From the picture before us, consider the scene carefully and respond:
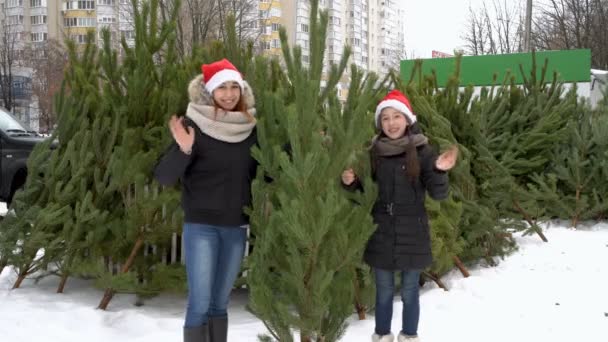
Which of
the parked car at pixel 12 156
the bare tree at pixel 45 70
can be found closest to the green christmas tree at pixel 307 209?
the parked car at pixel 12 156

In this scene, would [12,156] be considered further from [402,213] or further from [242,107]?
[402,213]

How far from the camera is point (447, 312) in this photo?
16.3 ft

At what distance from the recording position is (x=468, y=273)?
234 inches

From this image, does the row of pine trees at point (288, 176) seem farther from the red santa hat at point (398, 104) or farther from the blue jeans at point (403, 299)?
the blue jeans at point (403, 299)

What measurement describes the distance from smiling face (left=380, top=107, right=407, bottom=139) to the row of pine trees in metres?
0.25

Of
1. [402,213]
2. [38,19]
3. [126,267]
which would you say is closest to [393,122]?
[402,213]

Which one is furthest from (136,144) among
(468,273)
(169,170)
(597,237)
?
(597,237)

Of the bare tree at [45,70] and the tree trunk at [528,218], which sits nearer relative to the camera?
the tree trunk at [528,218]

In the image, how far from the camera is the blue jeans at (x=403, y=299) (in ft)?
12.7

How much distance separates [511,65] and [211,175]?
544 inches

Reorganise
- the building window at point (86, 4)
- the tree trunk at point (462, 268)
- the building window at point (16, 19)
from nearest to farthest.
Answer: the tree trunk at point (462, 268) → the building window at point (16, 19) → the building window at point (86, 4)

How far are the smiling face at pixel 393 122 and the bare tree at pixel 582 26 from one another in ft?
88.0

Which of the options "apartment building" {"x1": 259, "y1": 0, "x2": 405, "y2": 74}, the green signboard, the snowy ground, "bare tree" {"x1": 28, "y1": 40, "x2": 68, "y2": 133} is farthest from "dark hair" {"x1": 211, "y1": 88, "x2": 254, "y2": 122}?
"apartment building" {"x1": 259, "y1": 0, "x2": 405, "y2": 74}

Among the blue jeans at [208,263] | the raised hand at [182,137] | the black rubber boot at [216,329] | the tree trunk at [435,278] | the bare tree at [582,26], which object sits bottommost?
the tree trunk at [435,278]
